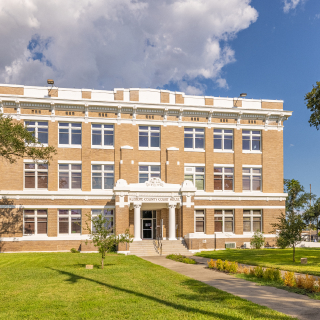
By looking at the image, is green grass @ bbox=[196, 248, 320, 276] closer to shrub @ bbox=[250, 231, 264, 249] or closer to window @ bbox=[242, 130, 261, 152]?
shrub @ bbox=[250, 231, 264, 249]

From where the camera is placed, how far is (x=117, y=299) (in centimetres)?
1088

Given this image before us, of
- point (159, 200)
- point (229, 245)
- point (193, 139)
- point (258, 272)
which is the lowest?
point (229, 245)

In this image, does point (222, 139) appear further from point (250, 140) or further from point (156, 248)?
point (156, 248)

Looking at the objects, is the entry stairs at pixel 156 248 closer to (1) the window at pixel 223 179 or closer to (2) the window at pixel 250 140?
(1) the window at pixel 223 179

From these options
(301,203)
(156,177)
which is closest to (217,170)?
(156,177)

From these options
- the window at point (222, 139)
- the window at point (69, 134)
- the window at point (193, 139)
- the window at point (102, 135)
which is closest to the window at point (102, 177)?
the window at point (102, 135)

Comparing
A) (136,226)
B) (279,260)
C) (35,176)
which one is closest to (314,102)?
(279,260)

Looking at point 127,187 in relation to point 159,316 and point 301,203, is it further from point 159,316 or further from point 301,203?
point 301,203

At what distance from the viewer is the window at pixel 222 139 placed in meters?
38.8

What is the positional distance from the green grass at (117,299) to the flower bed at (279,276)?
2.95m

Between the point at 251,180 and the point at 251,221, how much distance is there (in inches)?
170

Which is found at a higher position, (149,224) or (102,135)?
(102,135)

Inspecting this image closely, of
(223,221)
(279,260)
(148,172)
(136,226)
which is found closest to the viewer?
(279,260)

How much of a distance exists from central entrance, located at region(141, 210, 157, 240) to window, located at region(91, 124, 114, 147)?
7940 millimetres
